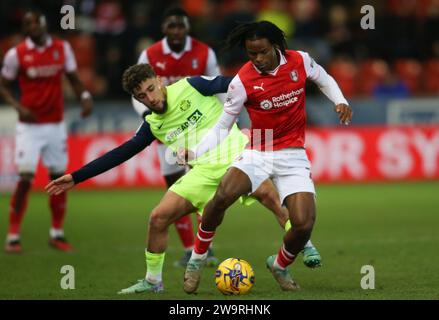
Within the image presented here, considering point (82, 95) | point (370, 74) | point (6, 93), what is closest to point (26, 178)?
point (6, 93)

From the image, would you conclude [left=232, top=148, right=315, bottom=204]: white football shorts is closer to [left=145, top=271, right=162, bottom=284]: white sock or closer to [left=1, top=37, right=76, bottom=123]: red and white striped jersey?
[left=145, top=271, right=162, bottom=284]: white sock

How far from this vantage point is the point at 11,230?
11.6 m

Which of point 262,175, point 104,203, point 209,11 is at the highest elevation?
point 209,11

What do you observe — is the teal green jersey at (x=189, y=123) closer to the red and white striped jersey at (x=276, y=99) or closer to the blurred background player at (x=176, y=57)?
the red and white striped jersey at (x=276, y=99)

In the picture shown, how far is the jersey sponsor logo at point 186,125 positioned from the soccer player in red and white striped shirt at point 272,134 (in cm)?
42

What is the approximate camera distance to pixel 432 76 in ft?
67.6

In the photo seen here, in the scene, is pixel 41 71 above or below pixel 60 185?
above

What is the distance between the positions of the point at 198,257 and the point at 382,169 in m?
11.0

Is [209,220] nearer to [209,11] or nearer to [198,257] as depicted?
[198,257]

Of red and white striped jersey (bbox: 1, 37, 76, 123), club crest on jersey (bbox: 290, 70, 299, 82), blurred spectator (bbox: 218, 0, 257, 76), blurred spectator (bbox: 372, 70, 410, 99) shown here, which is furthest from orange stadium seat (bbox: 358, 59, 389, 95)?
club crest on jersey (bbox: 290, 70, 299, 82)

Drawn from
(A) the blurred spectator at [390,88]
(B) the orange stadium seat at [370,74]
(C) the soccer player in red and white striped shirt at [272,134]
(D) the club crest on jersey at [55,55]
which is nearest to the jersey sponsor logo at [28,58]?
(D) the club crest on jersey at [55,55]

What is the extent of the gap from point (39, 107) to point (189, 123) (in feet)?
12.4

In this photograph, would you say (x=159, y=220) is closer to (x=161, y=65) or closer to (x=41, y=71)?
(x=161, y=65)

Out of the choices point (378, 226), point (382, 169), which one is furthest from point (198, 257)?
point (382, 169)
